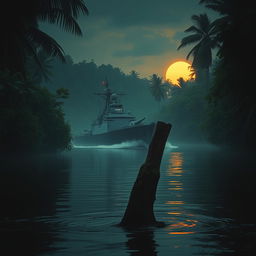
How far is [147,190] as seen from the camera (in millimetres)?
9703

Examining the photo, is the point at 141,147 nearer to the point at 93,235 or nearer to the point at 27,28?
the point at 27,28

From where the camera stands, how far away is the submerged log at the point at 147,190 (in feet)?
31.5

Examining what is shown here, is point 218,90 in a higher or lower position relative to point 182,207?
higher

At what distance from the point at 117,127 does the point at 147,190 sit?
75.1 meters

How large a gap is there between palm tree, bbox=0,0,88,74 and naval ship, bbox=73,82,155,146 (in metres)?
50.2

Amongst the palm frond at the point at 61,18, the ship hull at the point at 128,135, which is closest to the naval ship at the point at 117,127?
the ship hull at the point at 128,135

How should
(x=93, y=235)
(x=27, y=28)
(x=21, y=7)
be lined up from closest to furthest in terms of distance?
(x=93, y=235) < (x=21, y=7) < (x=27, y=28)

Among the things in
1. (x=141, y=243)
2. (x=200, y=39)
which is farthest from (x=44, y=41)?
(x=200, y=39)

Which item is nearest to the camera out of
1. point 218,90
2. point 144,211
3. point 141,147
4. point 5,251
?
point 5,251

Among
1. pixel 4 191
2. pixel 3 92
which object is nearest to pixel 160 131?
pixel 4 191

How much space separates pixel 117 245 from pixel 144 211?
1849 millimetres

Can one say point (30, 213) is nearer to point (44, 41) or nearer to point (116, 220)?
point (116, 220)

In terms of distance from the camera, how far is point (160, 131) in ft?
32.3

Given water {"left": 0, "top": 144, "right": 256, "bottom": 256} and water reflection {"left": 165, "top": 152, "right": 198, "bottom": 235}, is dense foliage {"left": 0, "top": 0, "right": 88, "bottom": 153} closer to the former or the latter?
Answer: water {"left": 0, "top": 144, "right": 256, "bottom": 256}
